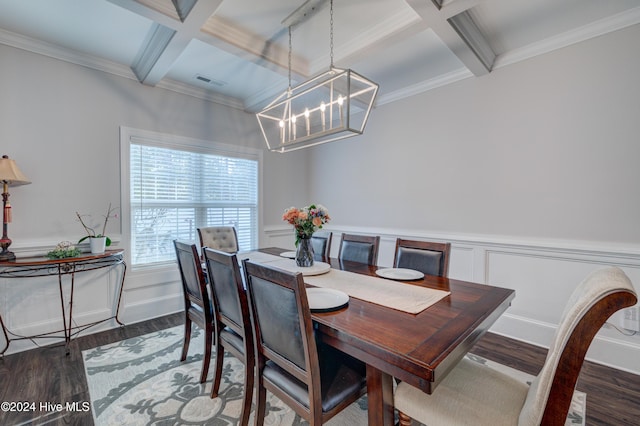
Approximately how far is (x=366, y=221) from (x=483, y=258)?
1564 mm

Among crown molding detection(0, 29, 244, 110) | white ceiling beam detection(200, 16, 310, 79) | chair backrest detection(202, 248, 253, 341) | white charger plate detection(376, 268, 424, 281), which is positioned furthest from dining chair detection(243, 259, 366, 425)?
crown molding detection(0, 29, 244, 110)

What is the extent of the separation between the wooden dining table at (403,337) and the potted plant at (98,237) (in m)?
2.48

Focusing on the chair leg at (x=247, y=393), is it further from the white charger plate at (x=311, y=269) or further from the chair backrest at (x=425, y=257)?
the chair backrest at (x=425, y=257)

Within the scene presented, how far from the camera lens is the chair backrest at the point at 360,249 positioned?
252cm

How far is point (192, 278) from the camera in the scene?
6.79ft

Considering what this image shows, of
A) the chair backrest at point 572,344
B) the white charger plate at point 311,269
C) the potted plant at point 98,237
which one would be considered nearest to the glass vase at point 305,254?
the white charger plate at point 311,269

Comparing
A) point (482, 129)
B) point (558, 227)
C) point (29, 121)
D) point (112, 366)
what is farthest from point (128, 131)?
point (558, 227)

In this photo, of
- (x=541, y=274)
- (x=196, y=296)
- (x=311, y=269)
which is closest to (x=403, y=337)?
(x=311, y=269)

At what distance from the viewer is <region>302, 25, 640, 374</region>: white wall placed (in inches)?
87.1

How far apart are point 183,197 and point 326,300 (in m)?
2.77

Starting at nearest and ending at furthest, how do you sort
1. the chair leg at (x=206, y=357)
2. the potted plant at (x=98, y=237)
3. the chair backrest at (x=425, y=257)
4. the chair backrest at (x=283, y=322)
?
the chair backrest at (x=283, y=322), the chair leg at (x=206, y=357), the chair backrest at (x=425, y=257), the potted plant at (x=98, y=237)

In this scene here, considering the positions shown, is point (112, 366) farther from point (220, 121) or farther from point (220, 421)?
point (220, 121)

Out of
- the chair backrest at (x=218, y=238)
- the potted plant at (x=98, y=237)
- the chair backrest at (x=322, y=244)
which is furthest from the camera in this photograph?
the chair backrest at (x=218, y=238)

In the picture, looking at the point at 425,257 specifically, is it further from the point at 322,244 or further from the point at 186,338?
the point at 186,338
